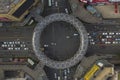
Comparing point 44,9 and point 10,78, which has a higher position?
point 44,9

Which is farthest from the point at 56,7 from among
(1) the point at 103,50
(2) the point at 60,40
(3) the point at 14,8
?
(1) the point at 103,50

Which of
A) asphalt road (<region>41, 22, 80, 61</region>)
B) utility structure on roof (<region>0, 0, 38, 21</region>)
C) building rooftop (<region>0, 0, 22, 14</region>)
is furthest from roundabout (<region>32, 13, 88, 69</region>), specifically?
building rooftop (<region>0, 0, 22, 14</region>)

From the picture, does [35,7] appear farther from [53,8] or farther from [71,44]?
[71,44]

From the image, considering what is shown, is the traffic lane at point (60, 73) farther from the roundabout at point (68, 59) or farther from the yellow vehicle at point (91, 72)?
the yellow vehicle at point (91, 72)

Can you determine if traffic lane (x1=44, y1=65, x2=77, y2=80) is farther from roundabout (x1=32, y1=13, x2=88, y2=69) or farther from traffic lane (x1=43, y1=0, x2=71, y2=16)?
traffic lane (x1=43, y1=0, x2=71, y2=16)

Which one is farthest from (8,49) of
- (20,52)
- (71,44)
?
(71,44)

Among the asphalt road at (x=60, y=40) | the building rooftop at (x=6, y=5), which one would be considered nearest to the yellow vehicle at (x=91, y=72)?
the asphalt road at (x=60, y=40)
